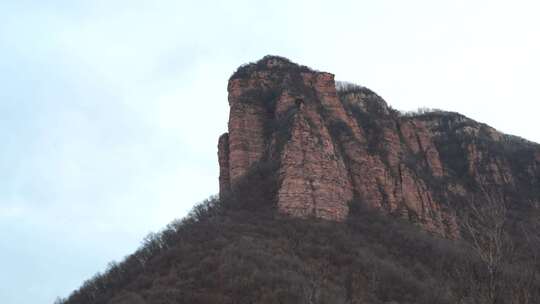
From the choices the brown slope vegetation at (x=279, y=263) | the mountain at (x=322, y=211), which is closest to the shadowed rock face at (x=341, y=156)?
the mountain at (x=322, y=211)

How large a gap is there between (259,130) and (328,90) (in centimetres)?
1238

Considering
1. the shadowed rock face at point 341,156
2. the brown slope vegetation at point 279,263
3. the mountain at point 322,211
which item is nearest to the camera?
the brown slope vegetation at point 279,263

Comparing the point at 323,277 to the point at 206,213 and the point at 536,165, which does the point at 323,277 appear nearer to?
the point at 206,213

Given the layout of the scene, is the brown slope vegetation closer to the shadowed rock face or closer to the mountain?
the mountain

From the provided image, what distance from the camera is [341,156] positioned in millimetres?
77688

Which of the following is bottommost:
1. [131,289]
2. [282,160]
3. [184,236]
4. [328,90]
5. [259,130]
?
[131,289]

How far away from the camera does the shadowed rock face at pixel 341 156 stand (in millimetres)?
68688

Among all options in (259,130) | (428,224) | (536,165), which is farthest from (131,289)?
(536,165)

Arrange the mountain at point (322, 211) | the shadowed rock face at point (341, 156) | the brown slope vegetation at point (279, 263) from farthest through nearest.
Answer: the shadowed rock face at point (341, 156)
the mountain at point (322, 211)
the brown slope vegetation at point (279, 263)

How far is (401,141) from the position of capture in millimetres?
96812

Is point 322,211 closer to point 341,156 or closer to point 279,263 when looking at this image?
point 341,156

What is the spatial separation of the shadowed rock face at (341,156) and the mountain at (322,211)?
0.65 ft

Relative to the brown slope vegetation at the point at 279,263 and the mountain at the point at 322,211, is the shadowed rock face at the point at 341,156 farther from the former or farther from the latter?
the brown slope vegetation at the point at 279,263

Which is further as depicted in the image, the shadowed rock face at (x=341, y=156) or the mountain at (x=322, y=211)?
the shadowed rock face at (x=341, y=156)
